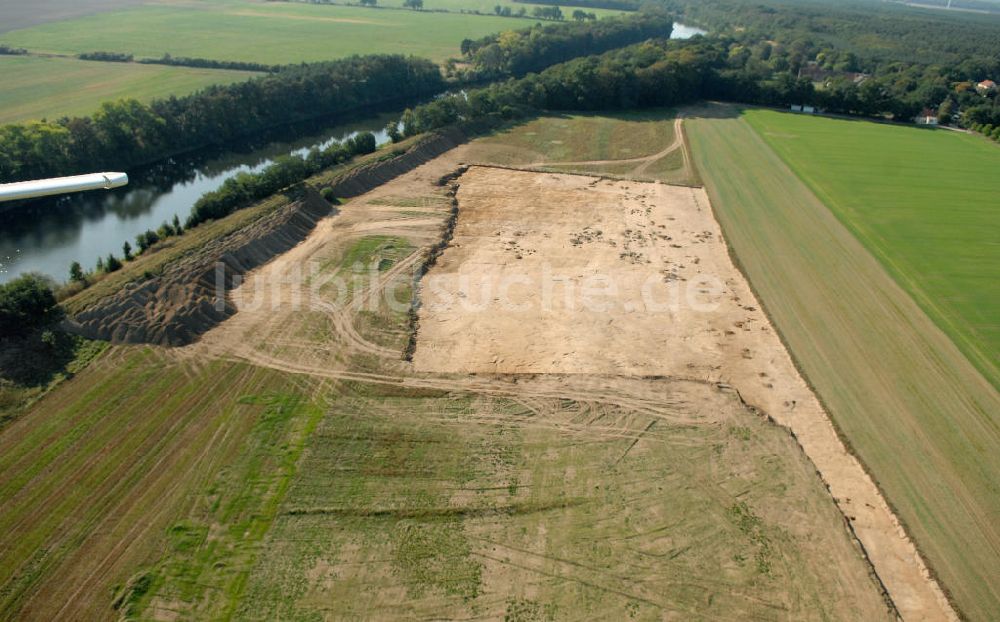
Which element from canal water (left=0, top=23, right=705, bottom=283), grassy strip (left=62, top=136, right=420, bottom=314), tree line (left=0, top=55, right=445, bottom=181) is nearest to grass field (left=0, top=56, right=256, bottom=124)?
tree line (left=0, top=55, right=445, bottom=181)

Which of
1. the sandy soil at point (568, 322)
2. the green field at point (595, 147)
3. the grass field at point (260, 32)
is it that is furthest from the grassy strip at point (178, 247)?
the grass field at point (260, 32)

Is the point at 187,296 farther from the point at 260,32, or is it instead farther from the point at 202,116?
the point at 260,32

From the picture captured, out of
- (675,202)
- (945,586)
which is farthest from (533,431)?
(675,202)

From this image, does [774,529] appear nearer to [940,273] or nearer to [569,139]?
Answer: [940,273]

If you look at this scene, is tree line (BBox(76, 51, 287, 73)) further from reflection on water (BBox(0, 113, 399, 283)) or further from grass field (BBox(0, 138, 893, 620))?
grass field (BBox(0, 138, 893, 620))

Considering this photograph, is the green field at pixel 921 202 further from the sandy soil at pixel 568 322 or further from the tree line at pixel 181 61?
the tree line at pixel 181 61

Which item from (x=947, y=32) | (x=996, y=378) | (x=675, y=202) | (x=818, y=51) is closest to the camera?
(x=996, y=378)

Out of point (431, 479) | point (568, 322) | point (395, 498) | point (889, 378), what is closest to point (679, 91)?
point (568, 322)
